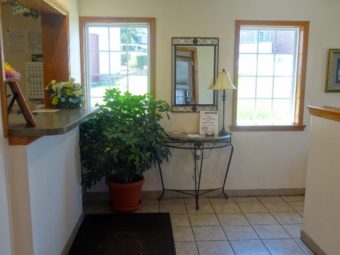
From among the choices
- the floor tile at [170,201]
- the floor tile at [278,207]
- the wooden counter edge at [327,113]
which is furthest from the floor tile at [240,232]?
the wooden counter edge at [327,113]

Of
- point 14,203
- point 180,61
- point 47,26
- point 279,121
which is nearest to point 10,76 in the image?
point 14,203

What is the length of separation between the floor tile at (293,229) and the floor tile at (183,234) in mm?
875

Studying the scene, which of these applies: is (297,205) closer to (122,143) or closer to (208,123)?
(208,123)

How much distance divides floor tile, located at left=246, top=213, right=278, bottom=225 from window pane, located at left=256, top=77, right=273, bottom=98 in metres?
1.31

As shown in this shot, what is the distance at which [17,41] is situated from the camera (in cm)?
322

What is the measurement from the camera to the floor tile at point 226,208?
3248 millimetres

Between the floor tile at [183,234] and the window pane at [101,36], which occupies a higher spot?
the window pane at [101,36]

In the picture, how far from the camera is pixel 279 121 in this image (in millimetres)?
3656

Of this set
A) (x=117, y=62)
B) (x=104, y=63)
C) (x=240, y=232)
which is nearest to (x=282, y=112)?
(x=240, y=232)

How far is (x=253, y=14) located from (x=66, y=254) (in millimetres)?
2894

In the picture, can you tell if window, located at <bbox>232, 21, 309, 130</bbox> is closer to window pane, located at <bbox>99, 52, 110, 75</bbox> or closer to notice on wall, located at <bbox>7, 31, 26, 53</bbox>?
window pane, located at <bbox>99, 52, 110, 75</bbox>

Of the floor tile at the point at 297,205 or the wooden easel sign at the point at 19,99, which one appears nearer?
the wooden easel sign at the point at 19,99

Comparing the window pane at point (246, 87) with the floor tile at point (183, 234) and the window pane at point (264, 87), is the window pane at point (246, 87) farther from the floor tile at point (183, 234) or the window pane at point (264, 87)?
the floor tile at point (183, 234)

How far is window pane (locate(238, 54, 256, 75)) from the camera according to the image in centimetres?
351
